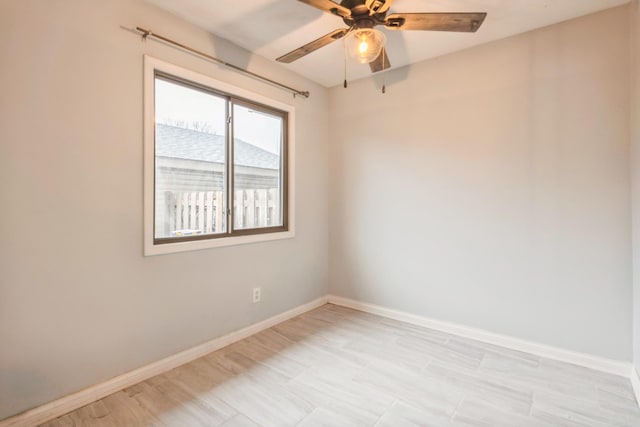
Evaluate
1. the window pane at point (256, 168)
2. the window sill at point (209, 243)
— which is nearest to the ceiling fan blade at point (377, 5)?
the window pane at point (256, 168)

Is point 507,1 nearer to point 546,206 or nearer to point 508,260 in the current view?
point 546,206

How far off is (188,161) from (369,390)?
2046mm

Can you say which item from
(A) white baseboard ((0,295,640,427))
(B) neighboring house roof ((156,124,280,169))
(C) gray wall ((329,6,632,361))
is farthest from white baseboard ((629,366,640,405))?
(B) neighboring house roof ((156,124,280,169))

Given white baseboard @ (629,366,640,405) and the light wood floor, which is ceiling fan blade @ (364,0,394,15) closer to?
the light wood floor

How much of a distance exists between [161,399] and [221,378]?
36 centimetres

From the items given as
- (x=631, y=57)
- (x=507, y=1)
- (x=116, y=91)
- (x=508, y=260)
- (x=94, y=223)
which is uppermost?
(x=507, y=1)

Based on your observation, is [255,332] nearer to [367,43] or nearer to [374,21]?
[367,43]

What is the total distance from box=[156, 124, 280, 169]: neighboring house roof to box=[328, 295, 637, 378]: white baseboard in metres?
1.89

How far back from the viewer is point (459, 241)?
277 cm

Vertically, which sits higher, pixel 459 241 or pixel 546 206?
pixel 546 206

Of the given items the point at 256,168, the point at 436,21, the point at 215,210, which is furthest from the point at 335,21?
the point at 215,210

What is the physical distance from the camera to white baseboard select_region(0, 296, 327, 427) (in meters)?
1.64

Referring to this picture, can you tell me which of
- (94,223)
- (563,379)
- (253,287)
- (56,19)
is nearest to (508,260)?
(563,379)

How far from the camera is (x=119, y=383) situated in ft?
6.40
